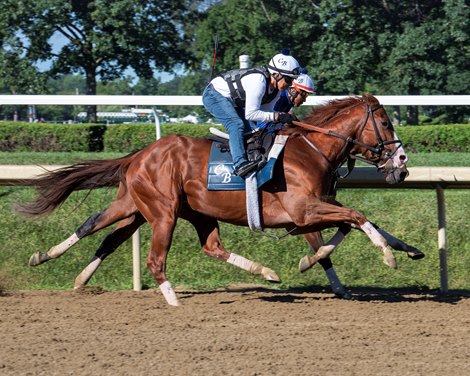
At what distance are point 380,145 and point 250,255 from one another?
2070 mm

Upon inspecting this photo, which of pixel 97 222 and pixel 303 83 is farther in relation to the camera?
pixel 97 222

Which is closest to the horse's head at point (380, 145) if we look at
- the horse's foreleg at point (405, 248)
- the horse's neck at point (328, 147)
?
the horse's neck at point (328, 147)

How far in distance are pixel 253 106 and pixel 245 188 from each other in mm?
693

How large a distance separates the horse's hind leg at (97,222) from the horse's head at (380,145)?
6.73 feet

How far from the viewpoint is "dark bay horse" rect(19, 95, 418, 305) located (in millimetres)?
7176

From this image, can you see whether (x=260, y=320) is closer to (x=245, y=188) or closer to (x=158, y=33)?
(x=245, y=188)

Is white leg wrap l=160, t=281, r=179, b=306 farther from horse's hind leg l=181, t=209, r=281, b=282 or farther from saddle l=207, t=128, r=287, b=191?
saddle l=207, t=128, r=287, b=191

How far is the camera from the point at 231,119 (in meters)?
7.28

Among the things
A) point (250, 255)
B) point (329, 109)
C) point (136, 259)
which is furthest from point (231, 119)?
point (250, 255)

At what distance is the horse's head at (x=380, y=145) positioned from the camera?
727cm

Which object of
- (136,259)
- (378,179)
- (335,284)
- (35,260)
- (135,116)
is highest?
Result: (135,116)

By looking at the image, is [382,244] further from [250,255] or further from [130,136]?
[130,136]

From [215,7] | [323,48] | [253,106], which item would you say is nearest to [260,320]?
[253,106]

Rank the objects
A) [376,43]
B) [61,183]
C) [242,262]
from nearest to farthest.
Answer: [242,262], [61,183], [376,43]
